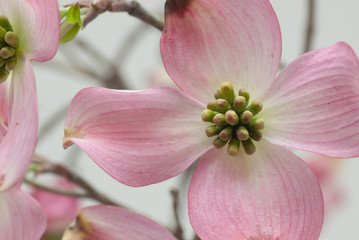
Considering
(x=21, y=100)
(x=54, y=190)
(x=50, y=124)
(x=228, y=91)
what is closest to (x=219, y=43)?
(x=228, y=91)

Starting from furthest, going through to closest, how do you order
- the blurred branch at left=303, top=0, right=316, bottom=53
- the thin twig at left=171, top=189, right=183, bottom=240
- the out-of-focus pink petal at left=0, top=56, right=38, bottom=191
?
the blurred branch at left=303, top=0, right=316, bottom=53, the thin twig at left=171, top=189, right=183, bottom=240, the out-of-focus pink petal at left=0, top=56, right=38, bottom=191

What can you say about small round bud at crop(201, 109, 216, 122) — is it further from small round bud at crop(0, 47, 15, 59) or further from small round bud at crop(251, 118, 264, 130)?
small round bud at crop(0, 47, 15, 59)

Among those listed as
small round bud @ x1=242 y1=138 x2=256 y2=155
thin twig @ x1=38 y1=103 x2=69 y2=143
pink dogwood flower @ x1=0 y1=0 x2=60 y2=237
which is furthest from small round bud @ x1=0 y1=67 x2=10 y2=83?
thin twig @ x1=38 y1=103 x2=69 y2=143

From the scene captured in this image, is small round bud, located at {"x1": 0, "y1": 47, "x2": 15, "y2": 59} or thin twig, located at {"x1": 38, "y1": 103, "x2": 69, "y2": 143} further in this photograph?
thin twig, located at {"x1": 38, "y1": 103, "x2": 69, "y2": 143}

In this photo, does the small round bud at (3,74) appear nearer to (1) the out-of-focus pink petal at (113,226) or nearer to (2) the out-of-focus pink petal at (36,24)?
(2) the out-of-focus pink petal at (36,24)

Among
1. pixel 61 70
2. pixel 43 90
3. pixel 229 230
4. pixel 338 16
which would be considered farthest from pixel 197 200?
pixel 338 16

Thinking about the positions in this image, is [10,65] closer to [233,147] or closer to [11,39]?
[11,39]

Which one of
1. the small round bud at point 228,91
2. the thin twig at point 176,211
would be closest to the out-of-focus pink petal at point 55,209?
the thin twig at point 176,211
